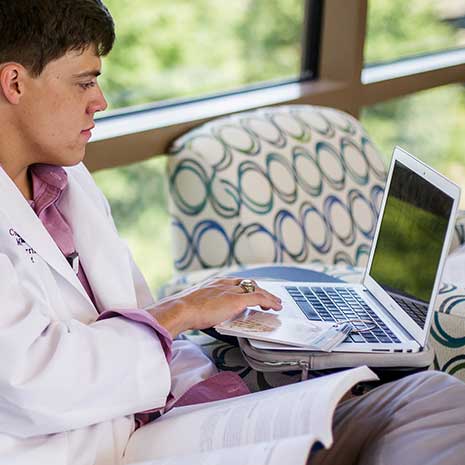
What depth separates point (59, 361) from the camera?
133cm

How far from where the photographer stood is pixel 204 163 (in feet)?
7.56

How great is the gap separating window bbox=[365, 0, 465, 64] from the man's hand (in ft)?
6.14

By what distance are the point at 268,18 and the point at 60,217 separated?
165cm

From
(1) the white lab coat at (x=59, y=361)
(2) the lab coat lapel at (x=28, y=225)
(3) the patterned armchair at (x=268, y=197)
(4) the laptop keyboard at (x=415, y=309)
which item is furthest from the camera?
(3) the patterned armchair at (x=268, y=197)

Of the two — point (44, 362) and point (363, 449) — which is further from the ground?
point (44, 362)

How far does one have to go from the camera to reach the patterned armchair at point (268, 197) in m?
2.29

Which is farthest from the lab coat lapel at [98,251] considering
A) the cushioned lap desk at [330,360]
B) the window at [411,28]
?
the window at [411,28]

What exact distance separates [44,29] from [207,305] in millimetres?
499

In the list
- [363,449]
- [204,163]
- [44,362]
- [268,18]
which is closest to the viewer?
[44,362]

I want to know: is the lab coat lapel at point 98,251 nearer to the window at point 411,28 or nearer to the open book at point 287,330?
the open book at point 287,330

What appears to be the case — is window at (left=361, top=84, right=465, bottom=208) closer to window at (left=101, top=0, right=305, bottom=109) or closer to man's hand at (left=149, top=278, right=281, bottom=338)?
window at (left=101, top=0, right=305, bottom=109)

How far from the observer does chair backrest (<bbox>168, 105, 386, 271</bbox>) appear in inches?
90.3

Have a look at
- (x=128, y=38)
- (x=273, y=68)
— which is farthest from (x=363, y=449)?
(x=273, y=68)

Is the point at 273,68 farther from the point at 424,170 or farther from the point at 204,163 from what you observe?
the point at 424,170
